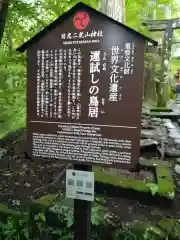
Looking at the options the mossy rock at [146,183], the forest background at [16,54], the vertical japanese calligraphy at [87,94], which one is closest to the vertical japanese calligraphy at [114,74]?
the vertical japanese calligraphy at [87,94]

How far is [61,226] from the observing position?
2.83 m

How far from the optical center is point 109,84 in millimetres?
1916

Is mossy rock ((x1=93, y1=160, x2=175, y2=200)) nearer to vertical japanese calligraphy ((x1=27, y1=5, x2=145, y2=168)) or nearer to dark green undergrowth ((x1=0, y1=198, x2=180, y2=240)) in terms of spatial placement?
dark green undergrowth ((x1=0, y1=198, x2=180, y2=240))

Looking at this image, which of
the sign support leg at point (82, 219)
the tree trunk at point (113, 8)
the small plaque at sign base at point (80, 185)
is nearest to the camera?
the small plaque at sign base at point (80, 185)

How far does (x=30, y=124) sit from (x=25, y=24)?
83.8 inches

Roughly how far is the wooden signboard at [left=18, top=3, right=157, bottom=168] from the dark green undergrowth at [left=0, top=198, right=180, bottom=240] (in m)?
1.01

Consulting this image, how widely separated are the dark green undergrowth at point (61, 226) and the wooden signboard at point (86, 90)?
3.33 ft

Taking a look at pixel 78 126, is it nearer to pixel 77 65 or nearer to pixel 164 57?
pixel 77 65

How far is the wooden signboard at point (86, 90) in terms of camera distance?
1880 millimetres

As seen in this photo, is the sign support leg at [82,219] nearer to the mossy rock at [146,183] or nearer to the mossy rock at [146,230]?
the mossy rock at [146,230]

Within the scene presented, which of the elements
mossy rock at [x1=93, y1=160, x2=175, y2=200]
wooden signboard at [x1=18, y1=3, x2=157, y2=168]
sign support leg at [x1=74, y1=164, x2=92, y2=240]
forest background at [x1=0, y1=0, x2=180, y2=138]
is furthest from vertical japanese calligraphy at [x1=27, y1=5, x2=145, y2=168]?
mossy rock at [x1=93, y1=160, x2=175, y2=200]

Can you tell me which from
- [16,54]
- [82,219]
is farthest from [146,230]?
[16,54]

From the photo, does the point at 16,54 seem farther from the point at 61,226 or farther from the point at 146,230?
the point at 146,230

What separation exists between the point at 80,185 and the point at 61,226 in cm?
100
